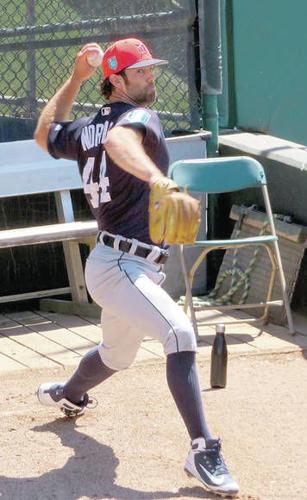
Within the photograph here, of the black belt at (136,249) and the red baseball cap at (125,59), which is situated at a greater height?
the red baseball cap at (125,59)

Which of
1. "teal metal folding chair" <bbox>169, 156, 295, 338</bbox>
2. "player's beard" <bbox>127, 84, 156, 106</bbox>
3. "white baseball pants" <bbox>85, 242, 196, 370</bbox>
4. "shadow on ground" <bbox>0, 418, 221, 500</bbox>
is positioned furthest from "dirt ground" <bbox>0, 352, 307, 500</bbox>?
"player's beard" <bbox>127, 84, 156, 106</bbox>

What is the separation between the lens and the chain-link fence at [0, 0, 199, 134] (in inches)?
270

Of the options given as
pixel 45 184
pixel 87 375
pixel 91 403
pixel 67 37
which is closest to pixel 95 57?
pixel 87 375

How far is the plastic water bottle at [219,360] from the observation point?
532 cm

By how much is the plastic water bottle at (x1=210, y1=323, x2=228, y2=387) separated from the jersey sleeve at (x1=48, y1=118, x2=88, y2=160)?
1225 mm

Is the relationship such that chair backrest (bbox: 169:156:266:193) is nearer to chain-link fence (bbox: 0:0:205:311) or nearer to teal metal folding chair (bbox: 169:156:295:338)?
teal metal folding chair (bbox: 169:156:295:338)

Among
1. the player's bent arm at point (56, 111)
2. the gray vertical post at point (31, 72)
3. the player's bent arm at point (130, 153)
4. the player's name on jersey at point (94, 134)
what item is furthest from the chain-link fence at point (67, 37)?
the player's bent arm at point (130, 153)

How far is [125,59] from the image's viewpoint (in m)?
4.39

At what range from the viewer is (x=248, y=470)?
14.5ft

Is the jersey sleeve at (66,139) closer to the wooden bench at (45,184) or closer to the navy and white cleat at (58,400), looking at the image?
the navy and white cleat at (58,400)

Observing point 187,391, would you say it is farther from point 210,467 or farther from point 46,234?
point 46,234

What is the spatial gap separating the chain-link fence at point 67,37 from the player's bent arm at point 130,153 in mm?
2871

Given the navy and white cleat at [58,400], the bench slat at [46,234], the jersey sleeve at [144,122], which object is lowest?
the navy and white cleat at [58,400]

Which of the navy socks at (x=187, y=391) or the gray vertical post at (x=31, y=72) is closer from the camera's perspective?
the navy socks at (x=187, y=391)
